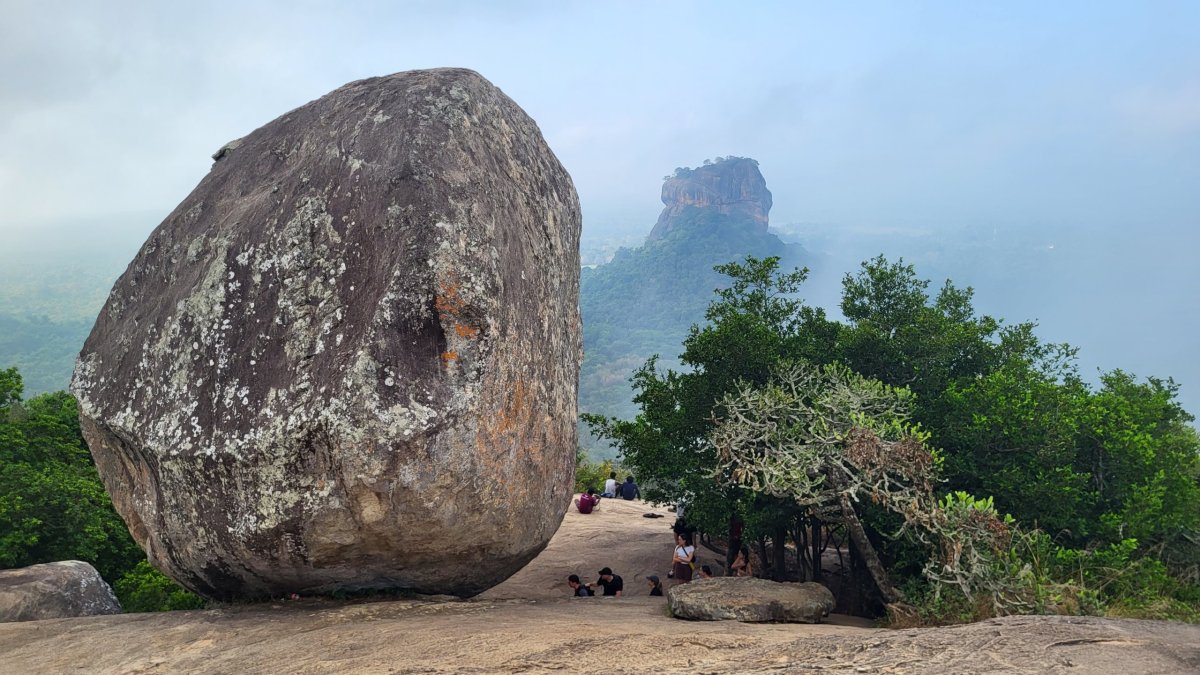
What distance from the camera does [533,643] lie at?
803 cm

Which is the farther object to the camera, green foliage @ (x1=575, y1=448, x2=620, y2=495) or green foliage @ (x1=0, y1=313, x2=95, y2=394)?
green foliage @ (x1=0, y1=313, x2=95, y2=394)

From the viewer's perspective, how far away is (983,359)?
16.3 m

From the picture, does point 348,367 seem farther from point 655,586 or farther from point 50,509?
point 50,509

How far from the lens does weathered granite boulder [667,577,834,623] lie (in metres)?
10.9

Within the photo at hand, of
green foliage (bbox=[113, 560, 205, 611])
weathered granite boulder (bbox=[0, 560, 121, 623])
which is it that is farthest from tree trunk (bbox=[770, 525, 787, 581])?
weathered granite boulder (bbox=[0, 560, 121, 623])

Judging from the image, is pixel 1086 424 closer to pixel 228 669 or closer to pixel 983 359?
pixel 983 359

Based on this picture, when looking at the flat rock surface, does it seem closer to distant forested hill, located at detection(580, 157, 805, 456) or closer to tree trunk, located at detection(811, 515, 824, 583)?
tree trunk, located at detection(811, 515, 824, 583)

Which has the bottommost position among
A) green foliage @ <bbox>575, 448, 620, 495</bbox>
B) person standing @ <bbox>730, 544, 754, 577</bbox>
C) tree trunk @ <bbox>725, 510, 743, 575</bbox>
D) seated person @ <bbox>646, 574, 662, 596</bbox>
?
seated person @ <bbox>646, 574, 662, 596</bbox>

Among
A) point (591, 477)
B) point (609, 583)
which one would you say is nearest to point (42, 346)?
point (591, 477)

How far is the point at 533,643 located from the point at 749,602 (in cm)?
421

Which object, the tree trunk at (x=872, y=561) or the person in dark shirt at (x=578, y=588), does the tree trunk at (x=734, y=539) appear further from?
the tree trunk at (x=872, y=561)

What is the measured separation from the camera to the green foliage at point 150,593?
1389 centimetres

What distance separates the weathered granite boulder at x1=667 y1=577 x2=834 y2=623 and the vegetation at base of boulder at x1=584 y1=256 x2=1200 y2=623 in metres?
1.13

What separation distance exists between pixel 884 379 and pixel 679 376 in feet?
14.0
